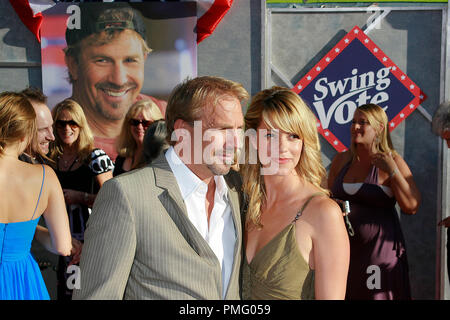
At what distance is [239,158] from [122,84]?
3.37 metres

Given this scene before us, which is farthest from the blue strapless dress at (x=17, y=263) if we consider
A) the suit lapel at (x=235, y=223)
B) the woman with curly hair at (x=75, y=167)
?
the suit lapel at (x=235, y=223)

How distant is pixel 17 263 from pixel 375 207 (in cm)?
293

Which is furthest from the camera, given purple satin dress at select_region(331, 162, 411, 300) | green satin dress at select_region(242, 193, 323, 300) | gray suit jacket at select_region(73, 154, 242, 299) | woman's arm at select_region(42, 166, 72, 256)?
purple satin dress at select_region(331, 162, 411, 300)

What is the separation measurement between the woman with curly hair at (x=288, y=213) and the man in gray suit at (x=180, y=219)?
6.1 inches

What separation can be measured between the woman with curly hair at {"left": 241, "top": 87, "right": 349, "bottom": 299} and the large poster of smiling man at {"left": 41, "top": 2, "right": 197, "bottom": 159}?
329 cm

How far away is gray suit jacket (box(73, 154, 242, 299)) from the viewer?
5.68ft

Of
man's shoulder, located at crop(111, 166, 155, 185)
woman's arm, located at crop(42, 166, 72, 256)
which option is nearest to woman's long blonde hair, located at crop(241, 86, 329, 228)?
man's shoulder, located at crop(111, 166, 155, 185)

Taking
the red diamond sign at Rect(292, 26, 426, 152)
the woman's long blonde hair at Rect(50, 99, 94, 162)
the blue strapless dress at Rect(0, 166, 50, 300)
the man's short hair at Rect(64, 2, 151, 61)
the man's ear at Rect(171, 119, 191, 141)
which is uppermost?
the man's short hair at Rect(64, 2, 151, 61)

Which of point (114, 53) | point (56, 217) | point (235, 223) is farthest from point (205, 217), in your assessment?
A: point (114, 53)

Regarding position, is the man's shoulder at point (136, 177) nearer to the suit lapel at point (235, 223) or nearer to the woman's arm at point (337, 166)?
the suit lapel at point (235, 223)

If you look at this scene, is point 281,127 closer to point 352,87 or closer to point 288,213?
point 288,213

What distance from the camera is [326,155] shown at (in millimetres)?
5504

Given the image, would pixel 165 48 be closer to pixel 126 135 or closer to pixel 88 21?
pixel 88 21

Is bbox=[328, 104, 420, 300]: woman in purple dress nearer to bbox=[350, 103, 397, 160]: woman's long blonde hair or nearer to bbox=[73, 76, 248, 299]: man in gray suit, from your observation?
bbox=[350, 103, 397, 160]: woman's long blonde hair
